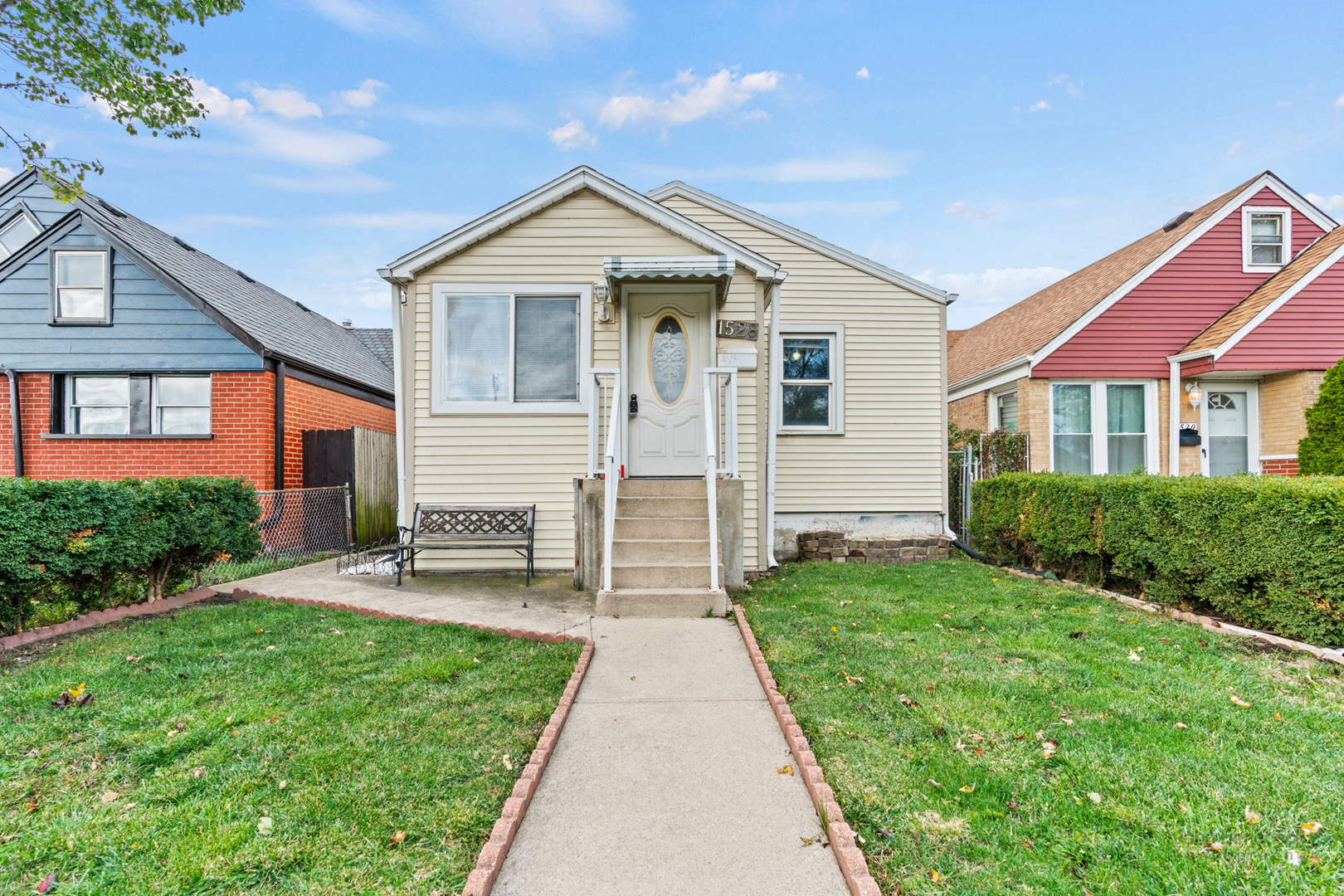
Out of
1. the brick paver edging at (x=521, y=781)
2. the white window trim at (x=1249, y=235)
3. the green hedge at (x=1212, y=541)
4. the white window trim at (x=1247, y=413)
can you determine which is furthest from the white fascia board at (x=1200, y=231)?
the brick paver edging at (x=521, y=781)

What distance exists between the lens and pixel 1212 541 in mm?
5172

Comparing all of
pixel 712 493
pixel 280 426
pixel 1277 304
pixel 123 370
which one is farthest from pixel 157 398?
pixel 1277 304

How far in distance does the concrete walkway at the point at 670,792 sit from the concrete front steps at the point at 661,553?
682 mm

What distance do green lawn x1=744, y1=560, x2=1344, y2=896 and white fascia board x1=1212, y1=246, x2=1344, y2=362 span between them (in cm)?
749

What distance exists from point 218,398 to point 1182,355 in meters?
16.5

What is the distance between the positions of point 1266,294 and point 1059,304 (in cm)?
305

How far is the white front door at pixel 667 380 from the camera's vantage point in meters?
7.46

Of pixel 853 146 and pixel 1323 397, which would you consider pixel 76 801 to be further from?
pixel 853 146

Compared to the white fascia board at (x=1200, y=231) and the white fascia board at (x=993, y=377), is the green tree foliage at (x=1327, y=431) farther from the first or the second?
the white fascia board at (x=993, y=377)

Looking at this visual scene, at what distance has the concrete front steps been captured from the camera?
18.0 ft

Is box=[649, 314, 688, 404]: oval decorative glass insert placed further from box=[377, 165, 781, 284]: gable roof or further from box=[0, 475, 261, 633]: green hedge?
box=[0, 475, 261, 633]: green hedge

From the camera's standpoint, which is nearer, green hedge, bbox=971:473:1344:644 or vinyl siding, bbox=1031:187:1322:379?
green hedge, bbox=971:473:1344:644

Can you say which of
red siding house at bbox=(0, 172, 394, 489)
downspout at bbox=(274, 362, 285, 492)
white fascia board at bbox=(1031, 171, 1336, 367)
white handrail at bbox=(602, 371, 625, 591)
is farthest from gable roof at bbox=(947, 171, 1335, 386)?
red siding house at bbox=(0, 172, 394, 489)

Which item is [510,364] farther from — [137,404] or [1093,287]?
[1093,287]
